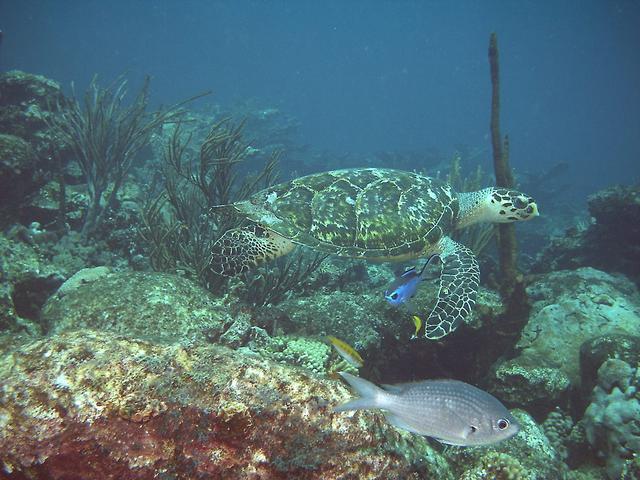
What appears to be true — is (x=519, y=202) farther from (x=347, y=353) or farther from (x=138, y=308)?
(x=138, y=308)

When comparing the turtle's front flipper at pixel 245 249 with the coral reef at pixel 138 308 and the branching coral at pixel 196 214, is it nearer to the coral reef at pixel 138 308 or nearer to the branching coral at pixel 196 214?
the branching coral at pixel 196 214

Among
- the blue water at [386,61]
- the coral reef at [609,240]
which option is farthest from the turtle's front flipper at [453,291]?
the blue water at [386,61]

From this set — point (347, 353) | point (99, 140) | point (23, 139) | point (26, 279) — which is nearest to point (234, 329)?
point (347, 353)

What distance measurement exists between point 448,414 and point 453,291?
244cm

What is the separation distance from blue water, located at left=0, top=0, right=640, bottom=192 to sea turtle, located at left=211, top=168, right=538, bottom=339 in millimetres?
54020

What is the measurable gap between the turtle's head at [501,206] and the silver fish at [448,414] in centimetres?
408

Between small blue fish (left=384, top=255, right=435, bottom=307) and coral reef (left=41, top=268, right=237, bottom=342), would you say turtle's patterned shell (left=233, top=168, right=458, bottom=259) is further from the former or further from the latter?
coral reef (left=41, top=268, right=237, bottom=342)

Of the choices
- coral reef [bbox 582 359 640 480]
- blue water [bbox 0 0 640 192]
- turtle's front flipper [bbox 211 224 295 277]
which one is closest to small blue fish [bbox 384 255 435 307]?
turtle's front flipper [bbox 211 224 295 277]

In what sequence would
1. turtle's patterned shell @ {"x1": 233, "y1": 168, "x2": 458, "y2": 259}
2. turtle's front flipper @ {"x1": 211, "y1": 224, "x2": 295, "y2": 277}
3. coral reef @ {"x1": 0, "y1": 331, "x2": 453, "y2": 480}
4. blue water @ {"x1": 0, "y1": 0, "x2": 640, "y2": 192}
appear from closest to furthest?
coral reef @ {"x1": 0, "y1": 331, "x2": 453, "y2": 480}, turtle's front flipper @ {"x1": 211, "y1": 224, "x2": 295, "y2": 277}, turtle's patterned shell @ {"x1": 233, "y1": 168, "x2": 458, "y2": 259}, blue water @ {"x1": 0, "y1": 0, "x2": 640, "y2": 192}

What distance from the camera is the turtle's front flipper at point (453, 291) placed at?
3683mm

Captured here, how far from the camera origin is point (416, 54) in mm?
142625

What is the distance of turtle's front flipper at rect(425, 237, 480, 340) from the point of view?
3683mm

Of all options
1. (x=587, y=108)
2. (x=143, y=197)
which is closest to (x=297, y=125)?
(x=143, y=197)

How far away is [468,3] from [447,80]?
7185 centimetres
